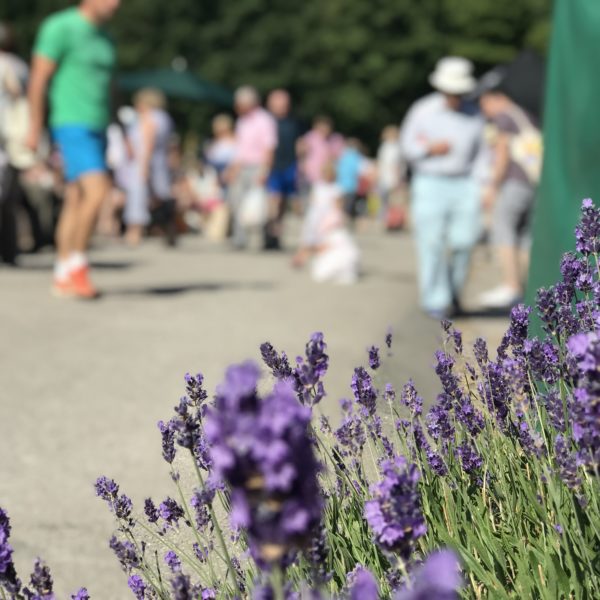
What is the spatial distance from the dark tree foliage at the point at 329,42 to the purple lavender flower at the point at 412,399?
66.4 metres

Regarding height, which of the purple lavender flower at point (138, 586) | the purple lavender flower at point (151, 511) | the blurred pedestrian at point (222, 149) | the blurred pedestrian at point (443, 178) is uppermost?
the blurred pedestrian at point (222, 149)

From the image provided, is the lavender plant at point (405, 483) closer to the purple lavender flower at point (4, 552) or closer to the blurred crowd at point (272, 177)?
the purple lavender flower at point (4, 552)

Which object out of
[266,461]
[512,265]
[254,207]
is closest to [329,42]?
[254,207]

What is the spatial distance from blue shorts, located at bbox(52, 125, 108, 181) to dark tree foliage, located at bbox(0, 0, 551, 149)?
59.6 meters

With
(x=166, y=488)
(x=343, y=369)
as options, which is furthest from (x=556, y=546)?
(x=343, y=369)

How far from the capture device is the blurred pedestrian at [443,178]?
401 inches

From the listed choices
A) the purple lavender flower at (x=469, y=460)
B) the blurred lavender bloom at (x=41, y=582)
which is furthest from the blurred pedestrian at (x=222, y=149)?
the blurred lavender bloom at (x=41, y=582)

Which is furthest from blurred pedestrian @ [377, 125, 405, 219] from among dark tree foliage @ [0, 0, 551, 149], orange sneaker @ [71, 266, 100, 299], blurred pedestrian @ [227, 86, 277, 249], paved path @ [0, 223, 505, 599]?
dark tree foliage @ [0, 0, 551, 149]

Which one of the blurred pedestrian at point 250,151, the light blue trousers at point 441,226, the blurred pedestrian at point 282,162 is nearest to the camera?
the light blue trousers at point 441,226

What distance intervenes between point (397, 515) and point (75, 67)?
8.36 metres

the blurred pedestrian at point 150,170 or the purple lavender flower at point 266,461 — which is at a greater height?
the blurred pedestrian at point 150,170

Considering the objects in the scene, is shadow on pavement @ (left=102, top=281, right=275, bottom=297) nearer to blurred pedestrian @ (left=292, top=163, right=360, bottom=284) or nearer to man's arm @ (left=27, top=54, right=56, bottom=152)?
blurred pedestrian @ (left=292, top=163, right=360, bottom=284)

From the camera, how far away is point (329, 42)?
2773 inches

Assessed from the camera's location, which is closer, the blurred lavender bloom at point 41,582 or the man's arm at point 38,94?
the blurred lavender bloom at point 41,582
